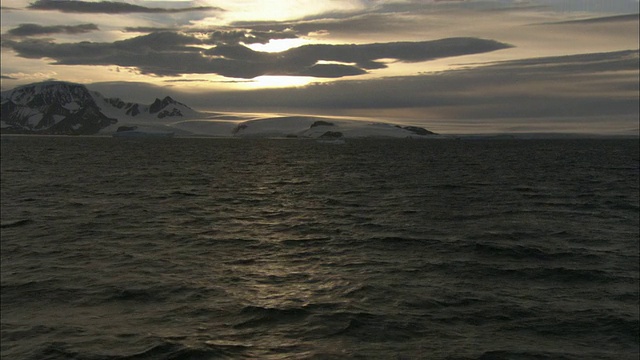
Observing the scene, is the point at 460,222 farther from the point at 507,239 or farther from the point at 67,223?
the point at 67,223

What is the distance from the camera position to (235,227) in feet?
98.8

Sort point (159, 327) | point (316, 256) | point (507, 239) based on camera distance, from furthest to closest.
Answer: point (507, 239) → point (316, 256) → point (159, 327)

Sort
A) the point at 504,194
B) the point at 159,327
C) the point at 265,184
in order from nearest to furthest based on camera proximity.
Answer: the point at 159,327 → the point at 504,194 → the point at 265,184

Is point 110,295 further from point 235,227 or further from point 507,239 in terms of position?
point 507,239

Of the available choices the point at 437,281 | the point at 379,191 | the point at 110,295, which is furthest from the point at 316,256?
the point at 379,191

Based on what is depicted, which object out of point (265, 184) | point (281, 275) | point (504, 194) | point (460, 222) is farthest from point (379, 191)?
point (281, 275)

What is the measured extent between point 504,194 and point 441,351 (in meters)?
37.5

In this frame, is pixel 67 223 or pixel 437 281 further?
pixel 67 223

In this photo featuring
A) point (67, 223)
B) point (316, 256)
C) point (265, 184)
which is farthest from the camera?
point (265, 184)

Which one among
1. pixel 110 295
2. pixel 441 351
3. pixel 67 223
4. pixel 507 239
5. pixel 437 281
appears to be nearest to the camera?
pixel 441 351

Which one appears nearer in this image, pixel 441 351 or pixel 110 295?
pixel 441 351

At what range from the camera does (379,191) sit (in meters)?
50.3

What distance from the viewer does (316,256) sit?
2255 cm

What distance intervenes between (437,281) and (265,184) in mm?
43068
